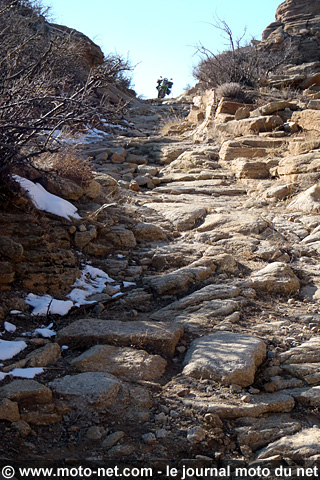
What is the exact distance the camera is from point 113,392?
284cm

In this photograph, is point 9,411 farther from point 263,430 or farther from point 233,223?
point 233,223

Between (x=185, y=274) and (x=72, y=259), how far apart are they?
1.10m

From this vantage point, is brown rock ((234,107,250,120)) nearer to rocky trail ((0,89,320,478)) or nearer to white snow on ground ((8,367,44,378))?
rocky trail ((0,89,320,478))

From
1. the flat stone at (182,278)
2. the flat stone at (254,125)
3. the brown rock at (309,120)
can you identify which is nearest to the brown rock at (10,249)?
the flat stone at (182,278)

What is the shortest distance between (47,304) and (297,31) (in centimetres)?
2070

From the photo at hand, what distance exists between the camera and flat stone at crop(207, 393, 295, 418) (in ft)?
9.02

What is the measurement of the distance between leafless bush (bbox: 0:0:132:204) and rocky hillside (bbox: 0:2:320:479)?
27.3 inches

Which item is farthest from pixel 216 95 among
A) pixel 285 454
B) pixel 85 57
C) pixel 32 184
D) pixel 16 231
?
pixel 285 454

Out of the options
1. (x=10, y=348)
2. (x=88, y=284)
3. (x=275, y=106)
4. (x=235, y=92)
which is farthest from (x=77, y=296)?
(x=235, y=92)

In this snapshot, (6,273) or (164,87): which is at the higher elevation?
(164,87)

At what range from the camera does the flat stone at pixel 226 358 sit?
3.07 meters

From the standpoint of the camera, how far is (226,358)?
3191 millimetres

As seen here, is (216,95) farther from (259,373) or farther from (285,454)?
(285,454)

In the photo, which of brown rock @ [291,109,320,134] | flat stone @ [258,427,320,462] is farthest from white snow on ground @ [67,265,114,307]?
brown rock @ [291,109,320,134]
